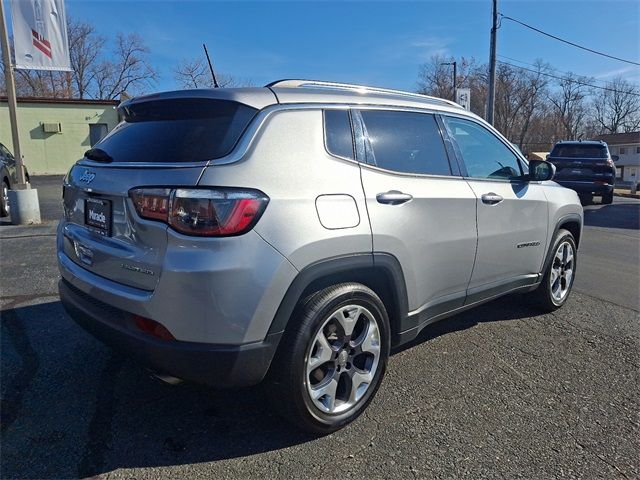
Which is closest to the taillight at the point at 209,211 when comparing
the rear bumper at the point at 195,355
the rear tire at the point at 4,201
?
the rear bumper at the point at 195,355

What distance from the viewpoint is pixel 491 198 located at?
357cm

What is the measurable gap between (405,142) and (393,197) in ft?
1.74

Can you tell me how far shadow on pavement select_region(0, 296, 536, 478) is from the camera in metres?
2.37

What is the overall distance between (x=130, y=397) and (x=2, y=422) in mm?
660

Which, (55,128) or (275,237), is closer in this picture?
(275,237)

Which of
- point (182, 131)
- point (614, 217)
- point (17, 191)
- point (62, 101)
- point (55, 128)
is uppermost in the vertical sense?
point (62, 101)

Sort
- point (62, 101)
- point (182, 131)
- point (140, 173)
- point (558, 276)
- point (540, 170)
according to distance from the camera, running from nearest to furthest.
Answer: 1. point (140, 173)
2. point (182, 131)
3. point (540, 170)
4. point (558, 276)
5. point (62, 101)

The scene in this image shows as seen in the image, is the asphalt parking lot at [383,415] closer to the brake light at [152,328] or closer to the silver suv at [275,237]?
the silver suv at [275,237]

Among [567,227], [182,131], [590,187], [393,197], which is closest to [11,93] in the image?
[182,131]

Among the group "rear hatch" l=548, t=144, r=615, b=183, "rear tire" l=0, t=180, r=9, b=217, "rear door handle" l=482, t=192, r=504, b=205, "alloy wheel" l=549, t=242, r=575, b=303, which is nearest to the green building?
"rear tire" l=0, t=180, r=9, b=217

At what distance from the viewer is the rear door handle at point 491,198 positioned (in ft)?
11.5

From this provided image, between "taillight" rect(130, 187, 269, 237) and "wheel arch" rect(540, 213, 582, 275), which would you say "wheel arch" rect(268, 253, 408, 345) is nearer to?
"taillight" rect(130, 187, 269, 237)

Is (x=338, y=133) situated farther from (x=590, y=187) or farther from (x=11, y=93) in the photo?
(x=590, y=187)

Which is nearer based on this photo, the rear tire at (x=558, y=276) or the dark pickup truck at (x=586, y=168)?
the rear tire at (x=558, y=276)
